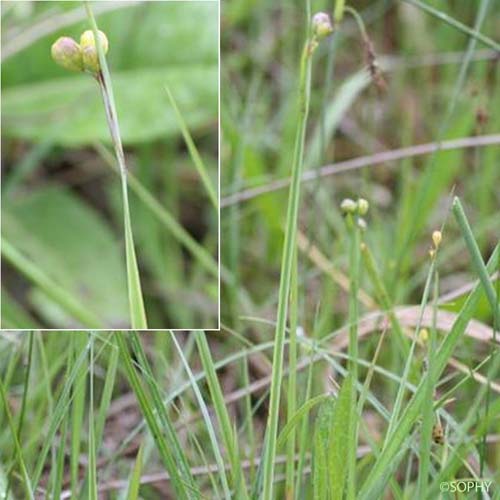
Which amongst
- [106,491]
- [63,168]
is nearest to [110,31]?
[63,168]

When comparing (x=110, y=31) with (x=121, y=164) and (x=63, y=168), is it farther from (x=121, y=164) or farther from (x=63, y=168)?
(x=121, y=164)

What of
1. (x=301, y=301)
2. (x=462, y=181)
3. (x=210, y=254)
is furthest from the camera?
(x=462, y=181)

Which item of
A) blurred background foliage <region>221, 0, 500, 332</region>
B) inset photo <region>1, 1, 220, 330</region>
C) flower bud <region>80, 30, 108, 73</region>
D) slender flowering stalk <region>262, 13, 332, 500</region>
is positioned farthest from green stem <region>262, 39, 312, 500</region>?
inset photo <region>1, 1, 220, 330</region>

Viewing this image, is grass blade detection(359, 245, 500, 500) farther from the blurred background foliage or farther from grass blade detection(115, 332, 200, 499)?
the blurred background foliage

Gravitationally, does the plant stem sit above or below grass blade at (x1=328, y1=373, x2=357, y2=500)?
above

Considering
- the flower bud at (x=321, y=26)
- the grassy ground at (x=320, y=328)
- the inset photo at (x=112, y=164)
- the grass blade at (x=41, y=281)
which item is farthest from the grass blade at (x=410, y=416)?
the inset photo at (x=112, y=164)

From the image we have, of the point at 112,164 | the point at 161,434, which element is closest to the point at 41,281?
the point at 161,434

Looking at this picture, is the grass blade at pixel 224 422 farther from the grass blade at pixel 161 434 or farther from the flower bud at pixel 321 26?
the flower bud at pixel 321 26
